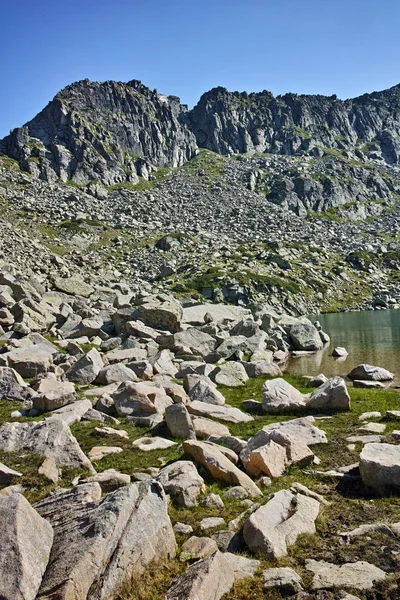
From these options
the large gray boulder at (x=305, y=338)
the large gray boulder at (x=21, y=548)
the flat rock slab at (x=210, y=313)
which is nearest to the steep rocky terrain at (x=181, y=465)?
the large gray boulder at (x=21, y=548)

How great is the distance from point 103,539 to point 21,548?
1.16 meters

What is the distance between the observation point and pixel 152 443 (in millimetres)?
12977

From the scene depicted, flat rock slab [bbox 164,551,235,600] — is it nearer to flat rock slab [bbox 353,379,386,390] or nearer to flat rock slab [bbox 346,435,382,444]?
flat rock slab [bbox 346,435,382,444]

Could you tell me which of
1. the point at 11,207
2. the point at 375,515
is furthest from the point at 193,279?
the point at 375,515

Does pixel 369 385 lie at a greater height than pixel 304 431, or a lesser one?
lesser

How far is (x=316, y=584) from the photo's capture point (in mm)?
6195

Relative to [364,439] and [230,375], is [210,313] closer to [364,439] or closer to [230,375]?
[230,375]

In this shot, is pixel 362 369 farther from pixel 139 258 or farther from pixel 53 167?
pixel 53 167

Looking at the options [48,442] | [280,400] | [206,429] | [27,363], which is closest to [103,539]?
[48,442]

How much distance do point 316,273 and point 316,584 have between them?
137536 millimetres

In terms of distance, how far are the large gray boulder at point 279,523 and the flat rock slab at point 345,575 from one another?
2.13 ft

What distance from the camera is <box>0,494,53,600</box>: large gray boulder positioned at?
5.33m

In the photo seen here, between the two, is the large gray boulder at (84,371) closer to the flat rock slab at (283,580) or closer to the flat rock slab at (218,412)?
the flat rock slab at (218,412)

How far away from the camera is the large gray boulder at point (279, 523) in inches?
281
